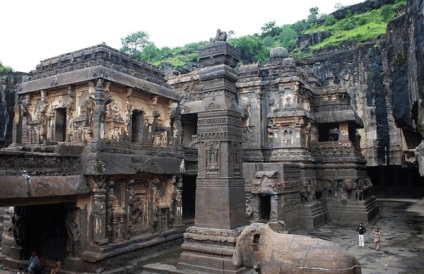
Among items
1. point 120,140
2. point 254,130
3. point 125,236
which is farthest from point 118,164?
point 254,130

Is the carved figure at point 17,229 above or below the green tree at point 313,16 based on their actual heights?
below

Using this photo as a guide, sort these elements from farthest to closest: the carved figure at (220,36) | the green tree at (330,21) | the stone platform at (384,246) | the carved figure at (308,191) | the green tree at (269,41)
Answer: the green tree at (269,41) < the green tree at (330,21) < the carved figure at (308,191) < the stone platform at (384,246) < the carved figure at (220,36)

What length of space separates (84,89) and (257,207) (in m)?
8.70

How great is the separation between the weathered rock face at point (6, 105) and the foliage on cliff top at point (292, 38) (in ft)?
51.5

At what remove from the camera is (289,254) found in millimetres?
6238

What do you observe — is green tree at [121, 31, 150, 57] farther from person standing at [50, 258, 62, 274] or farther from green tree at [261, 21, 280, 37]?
person standing at [50, 258, 62, 274]

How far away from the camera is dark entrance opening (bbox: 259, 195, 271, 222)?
16.3m

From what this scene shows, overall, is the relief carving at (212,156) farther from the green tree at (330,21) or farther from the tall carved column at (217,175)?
the green tree at (330,21)

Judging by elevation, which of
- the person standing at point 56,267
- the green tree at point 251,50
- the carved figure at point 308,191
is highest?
the green tree at point 251,50

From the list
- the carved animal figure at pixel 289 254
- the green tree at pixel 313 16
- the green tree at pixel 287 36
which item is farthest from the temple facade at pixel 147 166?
the green tree at pixel 313 16

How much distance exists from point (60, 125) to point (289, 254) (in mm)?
10163

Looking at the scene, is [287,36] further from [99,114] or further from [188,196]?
[99,114]

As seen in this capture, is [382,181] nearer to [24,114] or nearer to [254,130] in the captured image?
[254,130]

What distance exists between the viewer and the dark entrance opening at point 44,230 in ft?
40.2
